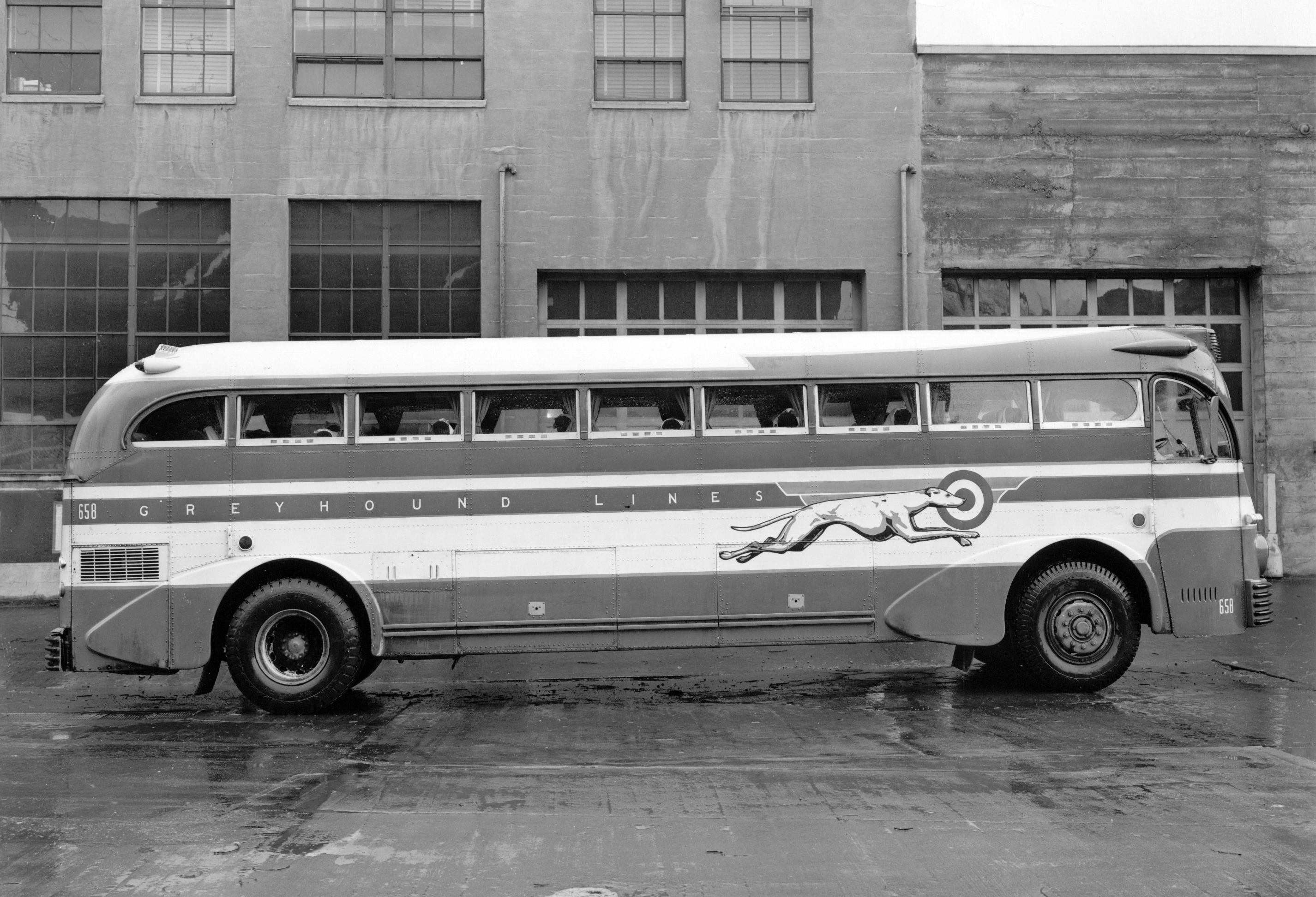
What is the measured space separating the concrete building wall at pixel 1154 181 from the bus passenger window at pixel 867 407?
7636 millimetres

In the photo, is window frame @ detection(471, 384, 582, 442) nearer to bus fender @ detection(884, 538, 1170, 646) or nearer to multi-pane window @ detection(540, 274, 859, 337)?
bus fender @ detection(884, 538, 1170, 646)

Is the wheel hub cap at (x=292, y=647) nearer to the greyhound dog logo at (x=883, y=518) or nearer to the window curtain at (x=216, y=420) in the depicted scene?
the window curtain at (x=216, y=420)

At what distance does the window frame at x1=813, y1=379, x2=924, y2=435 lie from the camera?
34.3ft

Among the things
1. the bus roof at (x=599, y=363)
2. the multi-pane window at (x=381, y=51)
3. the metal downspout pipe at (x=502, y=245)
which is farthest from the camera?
the multi-pane window at (x=381, y=51)

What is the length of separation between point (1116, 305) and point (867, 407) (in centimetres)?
954

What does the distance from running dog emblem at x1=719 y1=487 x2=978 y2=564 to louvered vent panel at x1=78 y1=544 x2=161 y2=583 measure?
16.1 feet

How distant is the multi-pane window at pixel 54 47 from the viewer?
17.5 meters

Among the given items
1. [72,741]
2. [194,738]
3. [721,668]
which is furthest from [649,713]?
[72,741]

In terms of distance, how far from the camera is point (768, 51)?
1803 cm

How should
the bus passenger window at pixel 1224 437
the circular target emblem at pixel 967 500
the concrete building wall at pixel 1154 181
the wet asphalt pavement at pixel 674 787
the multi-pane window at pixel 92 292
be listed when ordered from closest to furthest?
the wet asphalt pavement at pixel 674 787 → the circular target emblem at pixel 967 500 → the bus passenger window at pixel 1224 437 → the multi-pane window at pixel 92 292 → the concrete building wall at pixel 1154 181

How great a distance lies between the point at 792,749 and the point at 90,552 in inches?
244

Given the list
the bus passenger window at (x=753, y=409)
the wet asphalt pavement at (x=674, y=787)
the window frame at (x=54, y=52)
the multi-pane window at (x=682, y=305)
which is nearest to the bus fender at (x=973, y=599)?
the wet asphalt pavement at (x=674, y=787)

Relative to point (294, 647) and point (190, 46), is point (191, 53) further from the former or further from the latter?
point (294, 647)

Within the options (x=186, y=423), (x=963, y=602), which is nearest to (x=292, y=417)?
(x=186, y=423)
